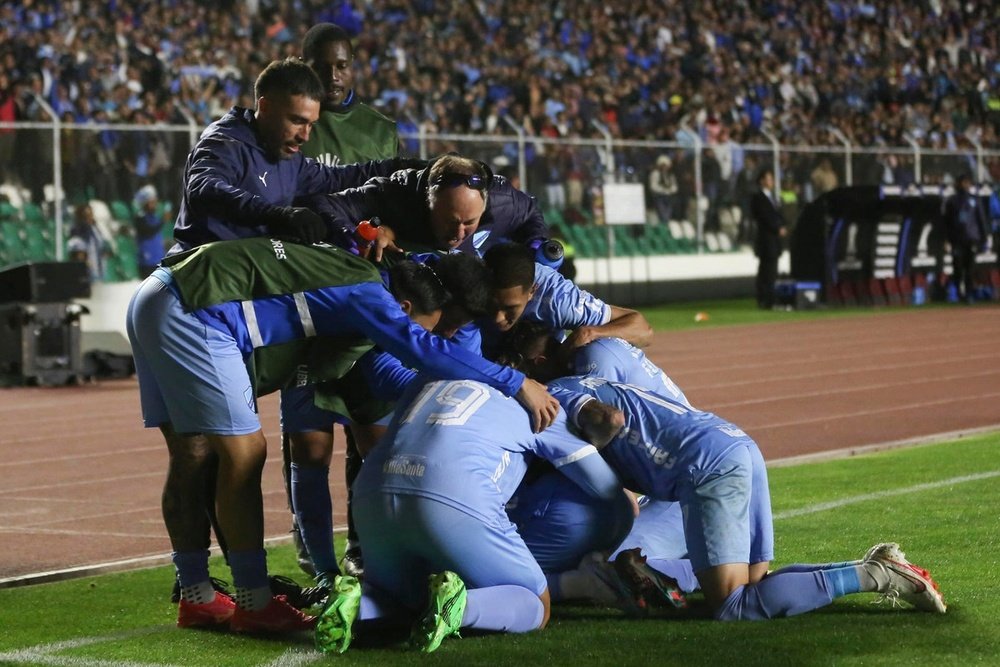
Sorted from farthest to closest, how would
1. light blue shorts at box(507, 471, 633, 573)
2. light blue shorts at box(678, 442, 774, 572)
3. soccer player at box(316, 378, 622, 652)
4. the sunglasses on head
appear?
the sunglasses on head
light blue shorts at box(507, 471, 633, 573)
light blue shorts at box(678, 442, 774, 572)
soccer player at box(316, 378, 622, 652)

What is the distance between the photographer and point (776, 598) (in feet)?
17.6

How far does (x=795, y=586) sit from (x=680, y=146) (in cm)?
2191

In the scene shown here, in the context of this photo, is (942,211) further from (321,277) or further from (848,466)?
(321,277)

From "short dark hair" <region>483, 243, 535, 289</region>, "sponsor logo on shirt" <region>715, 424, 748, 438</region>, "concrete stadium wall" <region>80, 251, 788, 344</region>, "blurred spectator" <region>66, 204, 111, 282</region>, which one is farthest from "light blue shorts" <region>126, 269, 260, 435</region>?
"concrete stadium wall" <region>80, 251, 788, 344</region>

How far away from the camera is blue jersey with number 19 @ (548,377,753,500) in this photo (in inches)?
214

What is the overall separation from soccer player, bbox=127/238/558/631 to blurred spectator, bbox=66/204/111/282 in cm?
1389

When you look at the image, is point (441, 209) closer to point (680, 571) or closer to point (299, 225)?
point (299, 225)

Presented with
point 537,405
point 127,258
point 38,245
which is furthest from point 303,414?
point 127,258

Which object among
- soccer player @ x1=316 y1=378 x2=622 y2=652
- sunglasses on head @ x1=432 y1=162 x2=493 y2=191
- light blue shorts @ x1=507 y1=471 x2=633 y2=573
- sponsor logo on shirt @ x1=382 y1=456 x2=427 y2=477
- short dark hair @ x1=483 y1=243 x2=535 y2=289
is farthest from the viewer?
sunglasses on head @ x1=432 y1=162 x2=493 y2=191

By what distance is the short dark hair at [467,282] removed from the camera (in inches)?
224

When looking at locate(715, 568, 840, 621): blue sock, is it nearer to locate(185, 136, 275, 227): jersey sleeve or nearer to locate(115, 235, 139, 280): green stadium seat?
locate(185, 136, 275, 227): jersey sleeve

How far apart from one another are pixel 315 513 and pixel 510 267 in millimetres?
1291

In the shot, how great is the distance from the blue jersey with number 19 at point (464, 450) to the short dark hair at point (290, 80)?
1.14 metres

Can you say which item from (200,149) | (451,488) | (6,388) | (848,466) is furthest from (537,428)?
(6,388)
